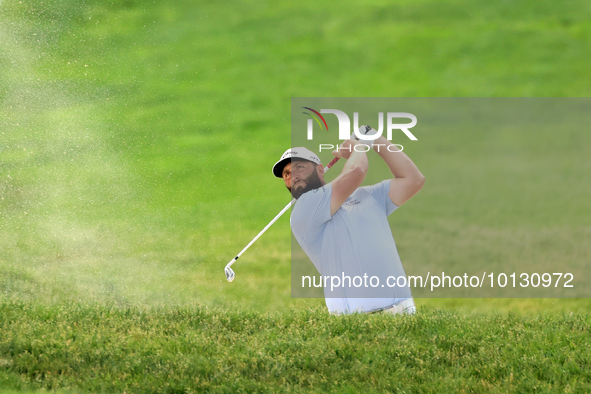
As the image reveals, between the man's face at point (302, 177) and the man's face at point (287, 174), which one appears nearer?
the man's face at point (302, 177)

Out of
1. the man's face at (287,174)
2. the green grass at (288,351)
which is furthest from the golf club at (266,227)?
A: the green grass at (288,351)

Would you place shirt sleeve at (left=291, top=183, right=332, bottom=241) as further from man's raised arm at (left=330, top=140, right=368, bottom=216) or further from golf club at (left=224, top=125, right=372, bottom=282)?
golf club at (left=224, top=125, right=372, bottom=282)

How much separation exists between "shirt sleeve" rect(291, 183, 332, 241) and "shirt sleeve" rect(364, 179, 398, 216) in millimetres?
567

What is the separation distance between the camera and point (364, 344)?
6465 millimetres

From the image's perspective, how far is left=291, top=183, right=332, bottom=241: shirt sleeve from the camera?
295 inches

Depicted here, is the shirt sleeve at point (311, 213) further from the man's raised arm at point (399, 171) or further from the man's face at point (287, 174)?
the man's raised arm at point (399, 171)

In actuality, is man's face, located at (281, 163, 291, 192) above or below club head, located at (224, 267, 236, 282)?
above

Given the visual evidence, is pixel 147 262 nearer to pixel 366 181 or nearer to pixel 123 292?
pixel 123 292

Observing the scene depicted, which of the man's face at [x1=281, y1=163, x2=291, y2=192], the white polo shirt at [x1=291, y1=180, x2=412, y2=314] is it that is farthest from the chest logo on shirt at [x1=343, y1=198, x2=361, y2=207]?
the man's face at [x1=281, y1=163, x2=291, y2=192]

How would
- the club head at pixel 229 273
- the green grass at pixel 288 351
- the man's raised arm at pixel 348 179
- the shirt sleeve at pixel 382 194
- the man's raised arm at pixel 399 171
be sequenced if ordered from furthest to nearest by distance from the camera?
the club head at pixel 229 273
the man's raised arm at pixel 399 171
the shirt sleeve at pixel 382 194
the man's raised arm at pixel 348 179
the green grass at pixel 288 351

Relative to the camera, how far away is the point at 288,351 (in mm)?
6344

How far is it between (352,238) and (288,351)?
5.76 ft

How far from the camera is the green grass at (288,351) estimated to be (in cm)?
578

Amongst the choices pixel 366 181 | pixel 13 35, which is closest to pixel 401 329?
pixel 366 181
